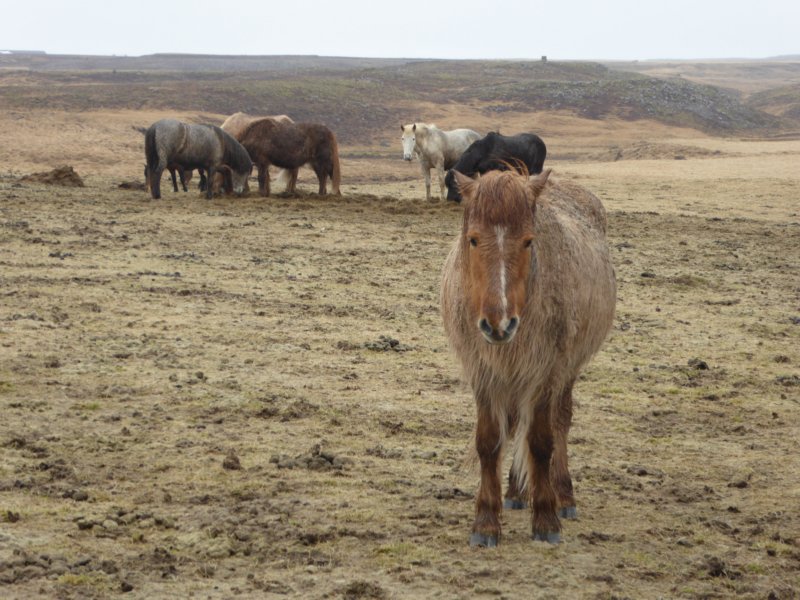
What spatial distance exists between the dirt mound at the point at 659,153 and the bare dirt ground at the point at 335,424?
18551mm

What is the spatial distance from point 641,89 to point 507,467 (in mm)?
54760

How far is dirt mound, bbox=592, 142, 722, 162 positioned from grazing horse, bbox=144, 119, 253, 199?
1727 centimetres

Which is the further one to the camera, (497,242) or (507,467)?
(507,467)

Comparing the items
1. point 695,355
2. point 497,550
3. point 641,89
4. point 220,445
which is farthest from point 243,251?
point 641,89

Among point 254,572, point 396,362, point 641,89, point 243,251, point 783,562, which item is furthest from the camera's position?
point 641,89

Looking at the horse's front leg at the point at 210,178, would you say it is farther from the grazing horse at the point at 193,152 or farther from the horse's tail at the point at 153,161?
the horse's tail at the point at 153,161

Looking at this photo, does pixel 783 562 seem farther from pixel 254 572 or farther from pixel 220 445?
pixel 220 445

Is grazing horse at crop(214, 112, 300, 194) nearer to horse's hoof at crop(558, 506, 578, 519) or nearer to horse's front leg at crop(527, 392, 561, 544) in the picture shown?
horse's hoof at crop(558, 506, 578, 519)

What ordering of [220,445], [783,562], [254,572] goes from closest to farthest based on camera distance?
1. [254,572]
2. [783,562]
3. [220,445]

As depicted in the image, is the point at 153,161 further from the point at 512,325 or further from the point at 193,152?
the point at 512,325

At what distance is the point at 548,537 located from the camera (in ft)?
16.7

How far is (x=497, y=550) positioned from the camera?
16.4ft

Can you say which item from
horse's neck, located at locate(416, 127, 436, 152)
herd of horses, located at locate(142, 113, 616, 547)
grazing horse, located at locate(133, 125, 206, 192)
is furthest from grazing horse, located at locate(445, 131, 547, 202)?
herd of horses, located at locate(142, 113, 616, 547)

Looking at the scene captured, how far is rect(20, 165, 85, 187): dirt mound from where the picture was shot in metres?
19.2
